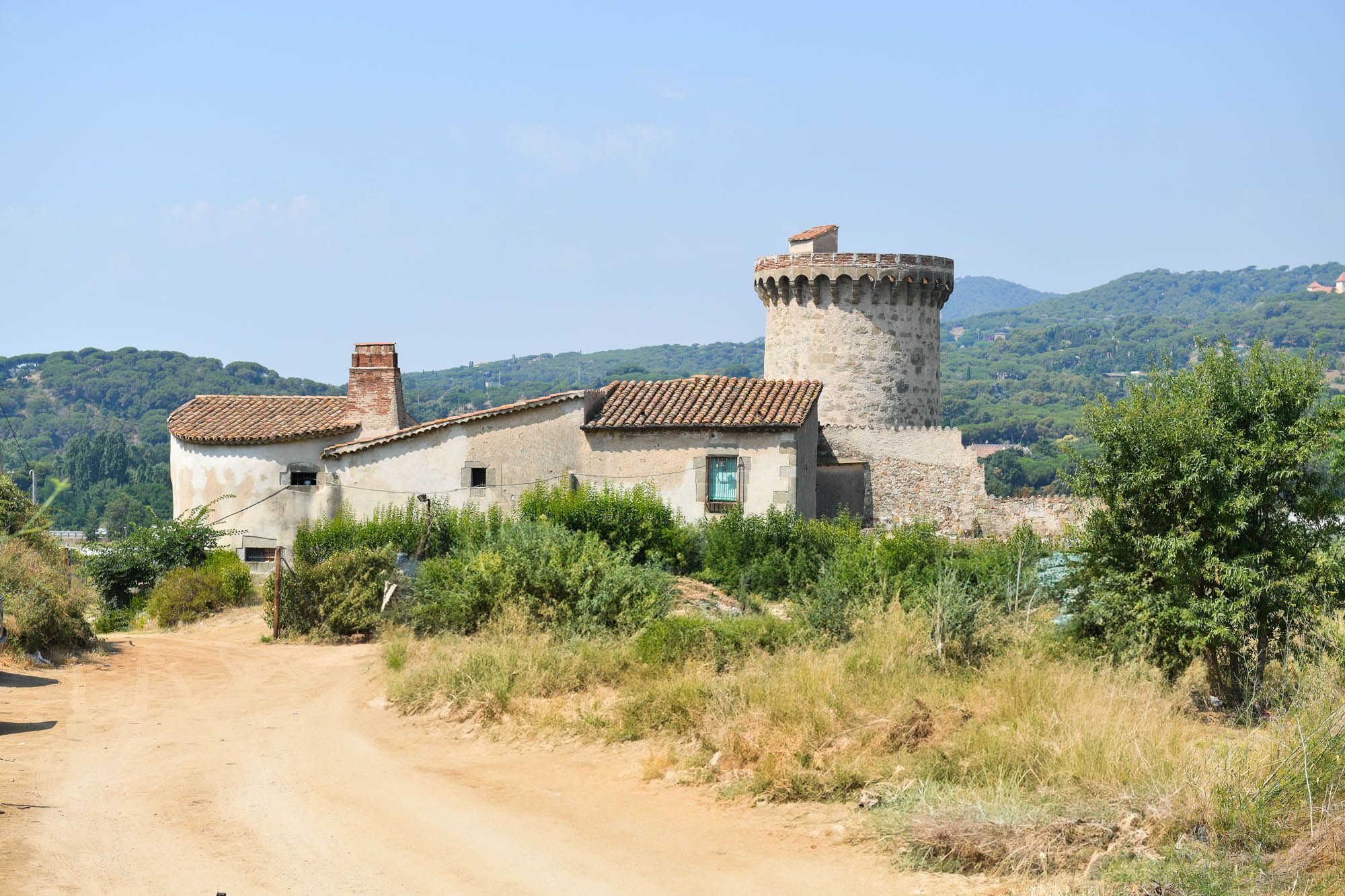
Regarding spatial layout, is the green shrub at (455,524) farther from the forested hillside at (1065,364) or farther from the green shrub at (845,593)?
the forested hillside at (1065,364)

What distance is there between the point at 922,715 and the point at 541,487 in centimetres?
1635

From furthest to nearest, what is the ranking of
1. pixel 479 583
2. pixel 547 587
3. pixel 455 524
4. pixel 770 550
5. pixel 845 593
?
pixel 455 524 → pixel 770 550 → pixel 479 583 → pixel 547 587 → pixel 845 593

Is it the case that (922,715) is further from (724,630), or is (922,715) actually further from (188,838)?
(188,838)

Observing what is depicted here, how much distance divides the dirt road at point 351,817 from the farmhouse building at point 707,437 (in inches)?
486

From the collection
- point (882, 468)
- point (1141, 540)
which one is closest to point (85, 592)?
point (1141, 540)

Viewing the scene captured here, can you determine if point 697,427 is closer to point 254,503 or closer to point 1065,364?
point 254,503

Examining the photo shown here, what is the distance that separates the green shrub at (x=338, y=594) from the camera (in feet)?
73.5

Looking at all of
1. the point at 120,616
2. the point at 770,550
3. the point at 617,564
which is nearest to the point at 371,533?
the point at 120,616

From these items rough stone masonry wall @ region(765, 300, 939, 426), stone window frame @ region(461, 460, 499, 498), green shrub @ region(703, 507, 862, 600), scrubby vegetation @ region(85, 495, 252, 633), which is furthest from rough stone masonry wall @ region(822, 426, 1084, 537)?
scrubby vegetation @ region(85, 495, 252, 633)

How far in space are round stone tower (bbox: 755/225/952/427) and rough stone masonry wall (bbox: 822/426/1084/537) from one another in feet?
7.32

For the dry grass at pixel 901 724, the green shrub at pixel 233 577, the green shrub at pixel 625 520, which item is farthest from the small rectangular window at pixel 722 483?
the dry grass at pixel 901 724

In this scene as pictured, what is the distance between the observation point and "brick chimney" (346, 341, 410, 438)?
30688 mm

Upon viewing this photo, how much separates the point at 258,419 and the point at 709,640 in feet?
63.9

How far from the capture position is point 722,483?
27.7 metres
